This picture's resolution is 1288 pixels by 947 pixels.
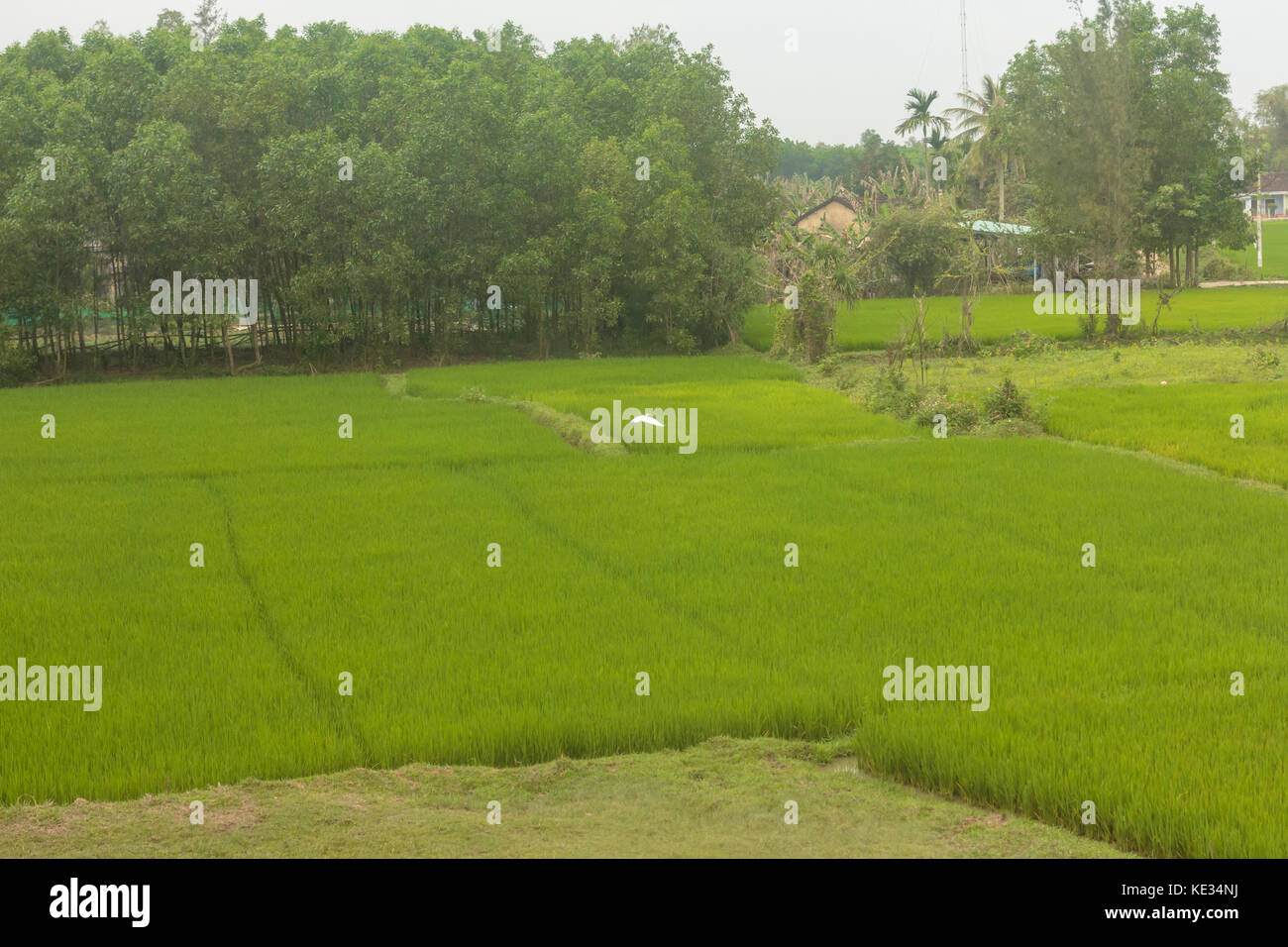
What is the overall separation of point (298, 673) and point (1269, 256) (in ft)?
195

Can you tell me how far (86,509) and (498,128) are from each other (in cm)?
1836

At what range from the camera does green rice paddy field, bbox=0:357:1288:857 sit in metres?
5.25

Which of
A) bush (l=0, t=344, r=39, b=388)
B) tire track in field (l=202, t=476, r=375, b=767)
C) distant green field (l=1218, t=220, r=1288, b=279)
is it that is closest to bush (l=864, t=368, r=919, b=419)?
tire track in field (l=202, t=476, r=375, b=767)

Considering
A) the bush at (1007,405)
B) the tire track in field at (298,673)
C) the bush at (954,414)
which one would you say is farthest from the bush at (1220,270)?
the tire track in field at (298,673)

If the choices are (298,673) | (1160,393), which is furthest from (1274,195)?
(298,673)

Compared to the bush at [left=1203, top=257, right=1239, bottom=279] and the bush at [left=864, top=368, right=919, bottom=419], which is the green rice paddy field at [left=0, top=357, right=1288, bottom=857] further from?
the bush at [left=1203, top=257, right=1239, bottom=279]

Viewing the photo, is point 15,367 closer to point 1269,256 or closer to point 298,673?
point 298,673

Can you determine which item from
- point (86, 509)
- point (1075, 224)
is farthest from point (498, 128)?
point (86, 509)

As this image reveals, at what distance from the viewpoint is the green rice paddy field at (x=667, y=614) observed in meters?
5.25

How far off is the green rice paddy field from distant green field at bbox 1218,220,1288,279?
128 feet

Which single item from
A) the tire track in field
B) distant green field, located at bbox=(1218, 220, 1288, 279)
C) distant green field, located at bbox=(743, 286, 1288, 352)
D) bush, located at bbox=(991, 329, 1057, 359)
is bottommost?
the tire track in field

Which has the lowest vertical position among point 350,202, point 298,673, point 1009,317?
point 298,673

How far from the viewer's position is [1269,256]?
5612 cm

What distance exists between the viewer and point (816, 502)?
1082cm
